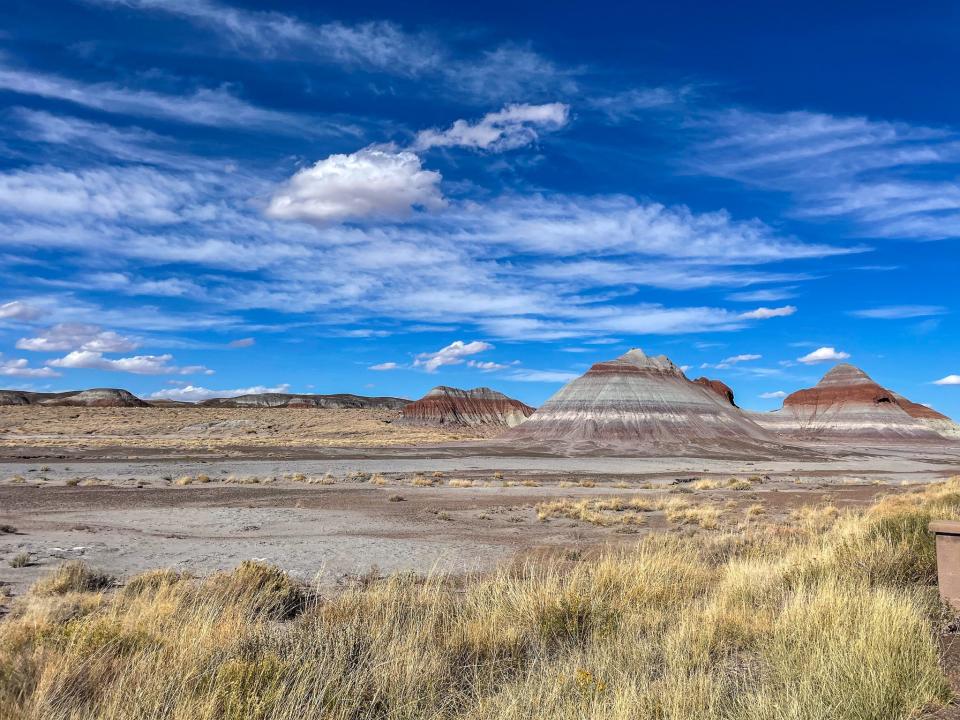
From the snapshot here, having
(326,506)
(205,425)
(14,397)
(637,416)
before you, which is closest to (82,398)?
(14,397)

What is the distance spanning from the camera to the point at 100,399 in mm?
187500

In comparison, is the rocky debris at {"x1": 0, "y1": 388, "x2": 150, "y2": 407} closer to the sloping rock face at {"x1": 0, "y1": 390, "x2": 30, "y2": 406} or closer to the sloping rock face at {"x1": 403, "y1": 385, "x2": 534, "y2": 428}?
the sloping rock face at {"x1": 0, "y1": 390, "x2": 30, "y2": 406}

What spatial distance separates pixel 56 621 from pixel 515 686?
15.2ft

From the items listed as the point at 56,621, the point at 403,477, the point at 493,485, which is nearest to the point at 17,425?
the point at 403,477

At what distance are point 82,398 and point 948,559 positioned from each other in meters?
211

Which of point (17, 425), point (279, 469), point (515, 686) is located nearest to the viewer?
point (515, 686)

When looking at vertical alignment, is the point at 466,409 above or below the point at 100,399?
below

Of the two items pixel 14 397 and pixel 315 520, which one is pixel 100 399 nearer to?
pixel 14 397

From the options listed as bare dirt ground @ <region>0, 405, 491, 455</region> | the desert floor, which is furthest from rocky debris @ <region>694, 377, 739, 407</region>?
the desert floor

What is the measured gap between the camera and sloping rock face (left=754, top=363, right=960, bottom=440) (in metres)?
116

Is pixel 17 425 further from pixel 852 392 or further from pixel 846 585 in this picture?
pixel 852 392

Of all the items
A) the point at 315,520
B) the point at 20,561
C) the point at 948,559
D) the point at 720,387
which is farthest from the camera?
the point at 720,387

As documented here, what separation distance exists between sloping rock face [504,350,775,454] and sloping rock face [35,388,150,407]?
5203 inches

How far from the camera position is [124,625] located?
5.91m
